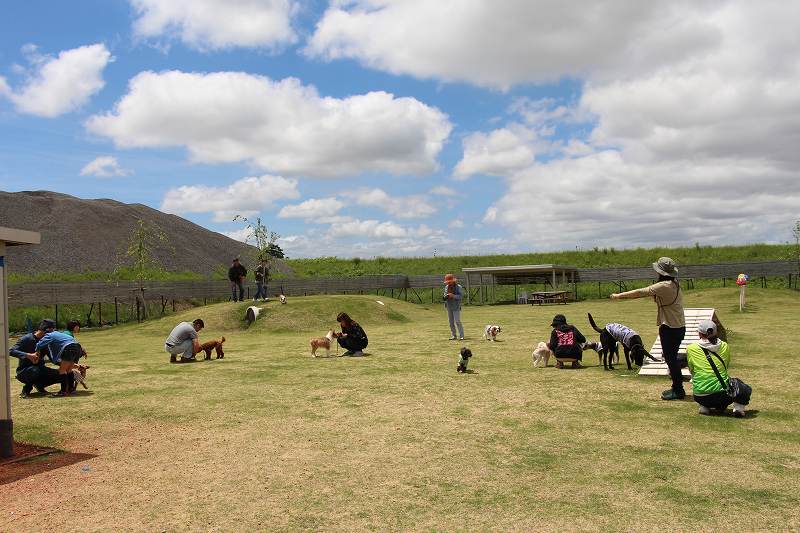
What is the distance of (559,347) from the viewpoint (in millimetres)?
12062

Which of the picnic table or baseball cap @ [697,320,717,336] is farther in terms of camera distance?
the picnic table

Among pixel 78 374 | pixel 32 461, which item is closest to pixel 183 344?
pixel 78 374

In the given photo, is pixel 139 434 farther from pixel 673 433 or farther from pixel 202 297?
pixel 202 297

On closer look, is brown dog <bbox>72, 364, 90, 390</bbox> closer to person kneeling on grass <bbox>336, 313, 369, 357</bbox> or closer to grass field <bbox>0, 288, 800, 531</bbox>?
grass field <bbox>0, 288, 800, 531</bbox>

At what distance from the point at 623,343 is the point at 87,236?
51.0 meters

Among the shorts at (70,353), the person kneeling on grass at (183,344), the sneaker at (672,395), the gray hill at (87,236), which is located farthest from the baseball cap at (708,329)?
the gray hill at (87,236)

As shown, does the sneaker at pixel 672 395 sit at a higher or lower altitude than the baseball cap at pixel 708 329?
lower

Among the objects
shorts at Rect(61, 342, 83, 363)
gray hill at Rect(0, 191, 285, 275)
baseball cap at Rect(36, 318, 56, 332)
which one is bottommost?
shorts at Rect(61, 342, 83, 363)

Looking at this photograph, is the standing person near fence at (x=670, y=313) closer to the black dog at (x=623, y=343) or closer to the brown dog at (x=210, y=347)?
the black dog at (x=623, y=343)

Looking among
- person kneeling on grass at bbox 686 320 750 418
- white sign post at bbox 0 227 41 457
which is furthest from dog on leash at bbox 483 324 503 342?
white sign post at bbox 0 227 41 457

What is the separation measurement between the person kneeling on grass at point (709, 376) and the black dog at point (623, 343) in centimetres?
322

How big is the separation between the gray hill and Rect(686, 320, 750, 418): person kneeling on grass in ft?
128

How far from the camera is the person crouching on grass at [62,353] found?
997cm

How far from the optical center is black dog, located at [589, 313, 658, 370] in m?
11.3
